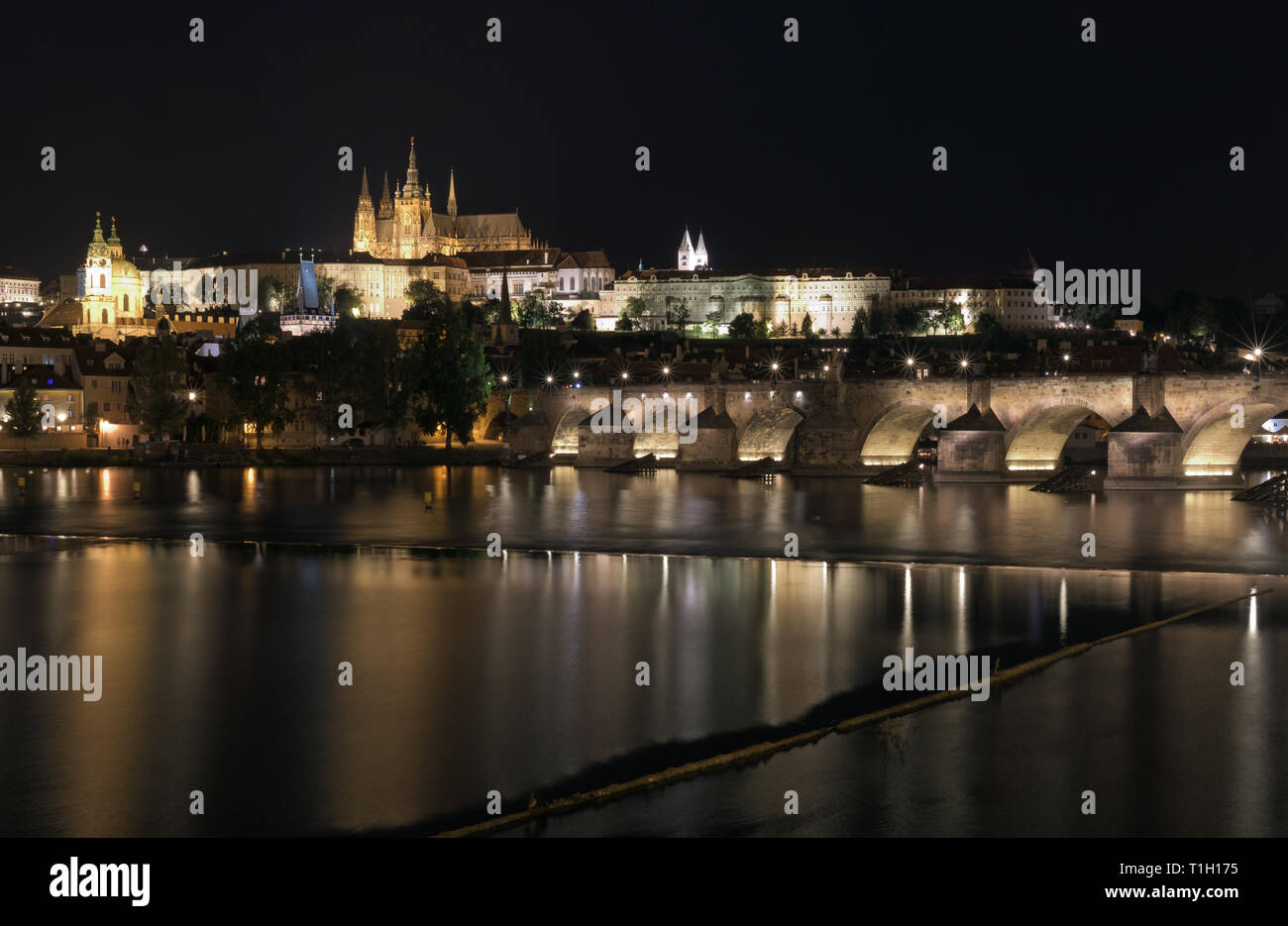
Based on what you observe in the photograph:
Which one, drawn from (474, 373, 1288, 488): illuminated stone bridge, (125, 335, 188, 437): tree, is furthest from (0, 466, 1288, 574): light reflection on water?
(125, 335, 188, 437): tree

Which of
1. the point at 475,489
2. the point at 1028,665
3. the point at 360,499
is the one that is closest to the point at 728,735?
the point at 1028,665

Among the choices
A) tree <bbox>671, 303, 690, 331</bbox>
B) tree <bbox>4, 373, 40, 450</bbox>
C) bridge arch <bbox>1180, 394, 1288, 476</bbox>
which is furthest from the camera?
tree <bbox>671, 303, 690, 331</bbox>

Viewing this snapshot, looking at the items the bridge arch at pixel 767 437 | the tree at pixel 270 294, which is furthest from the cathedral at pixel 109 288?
the bridge arch at pixel 767 437

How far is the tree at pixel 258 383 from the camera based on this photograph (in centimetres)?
5591

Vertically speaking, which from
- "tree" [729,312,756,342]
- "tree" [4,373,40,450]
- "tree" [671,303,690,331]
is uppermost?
"tree" [671,303,690,331]

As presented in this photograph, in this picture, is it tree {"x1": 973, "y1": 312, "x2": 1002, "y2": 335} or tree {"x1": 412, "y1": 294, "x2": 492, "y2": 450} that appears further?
tree {"x1": 973, "y1": 312, "x2": 1002, "y2": 335}

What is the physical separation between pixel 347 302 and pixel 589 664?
119588 mm

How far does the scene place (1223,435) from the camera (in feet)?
138

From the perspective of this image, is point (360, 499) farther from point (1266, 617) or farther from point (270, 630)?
point (1266, 617)

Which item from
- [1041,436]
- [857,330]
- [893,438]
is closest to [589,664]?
[1041,436]

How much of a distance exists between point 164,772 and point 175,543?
55.6 ft

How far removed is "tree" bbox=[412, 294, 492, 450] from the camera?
189 ft

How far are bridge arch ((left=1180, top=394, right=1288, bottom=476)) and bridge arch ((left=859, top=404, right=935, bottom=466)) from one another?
34.8ft

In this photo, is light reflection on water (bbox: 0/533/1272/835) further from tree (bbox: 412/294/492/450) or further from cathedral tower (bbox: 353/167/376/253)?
cathedral tower (bbox: 353/167/376/253)
